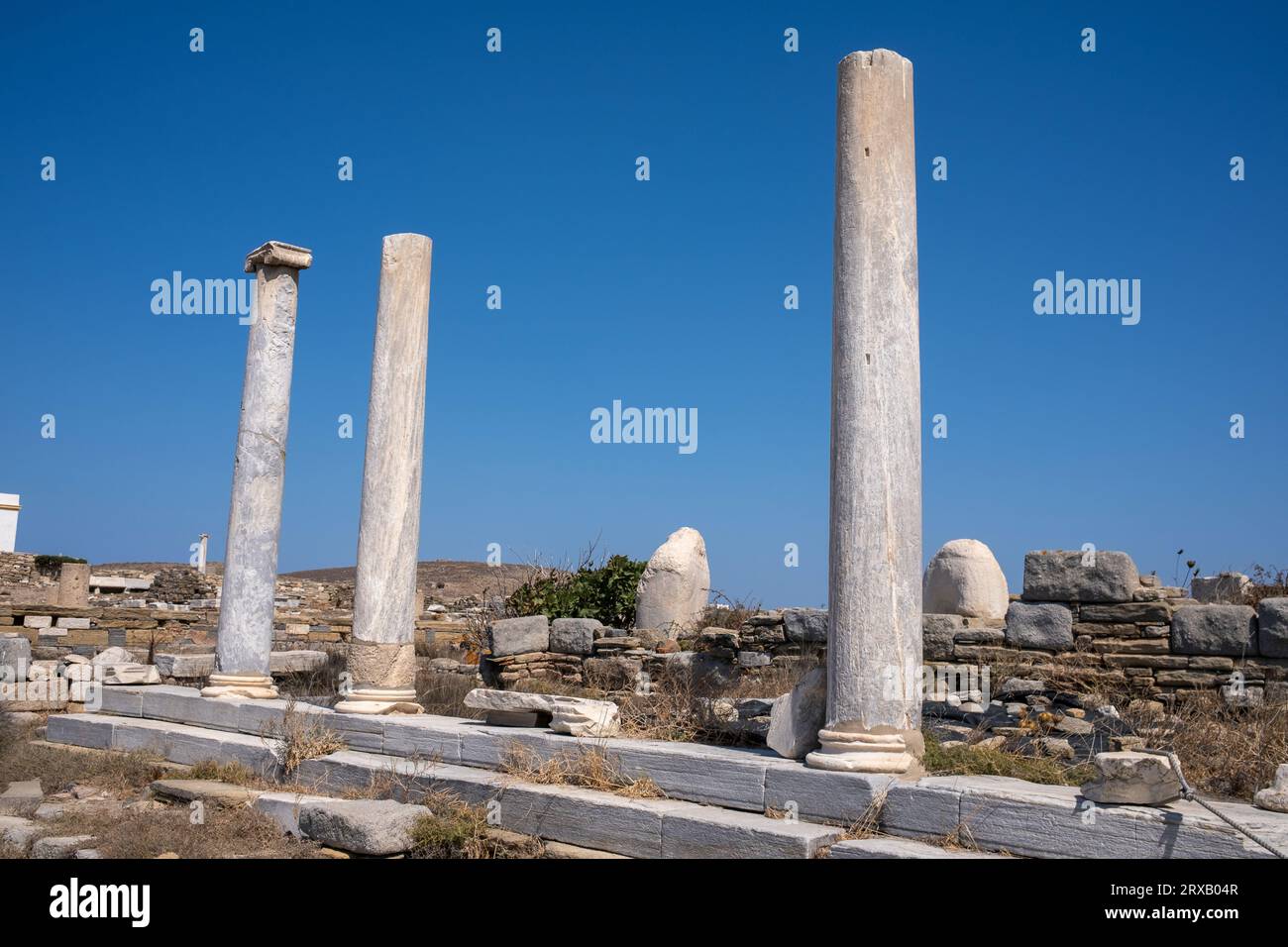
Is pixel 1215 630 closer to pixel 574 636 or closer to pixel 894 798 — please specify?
pixel 894 798

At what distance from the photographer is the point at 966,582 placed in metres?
13.3

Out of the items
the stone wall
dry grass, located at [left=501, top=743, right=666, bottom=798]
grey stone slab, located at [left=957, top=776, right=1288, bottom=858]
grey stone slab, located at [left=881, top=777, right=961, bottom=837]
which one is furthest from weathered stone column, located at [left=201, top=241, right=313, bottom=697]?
grey stone slab, located at [left=957, top=776, right=1288, bottom=858]

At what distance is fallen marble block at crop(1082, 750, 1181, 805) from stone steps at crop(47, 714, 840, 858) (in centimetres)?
144

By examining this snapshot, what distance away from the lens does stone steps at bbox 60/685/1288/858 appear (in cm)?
495

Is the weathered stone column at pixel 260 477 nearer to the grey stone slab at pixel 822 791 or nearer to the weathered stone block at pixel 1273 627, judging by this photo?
the grey stone slab at pixel 822 791

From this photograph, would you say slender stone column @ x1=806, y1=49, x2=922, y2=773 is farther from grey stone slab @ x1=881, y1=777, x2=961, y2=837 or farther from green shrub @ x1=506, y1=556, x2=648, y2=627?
green shrub @ x1=506, y1=556, x2=648, y2=627

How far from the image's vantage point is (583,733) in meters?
7.65

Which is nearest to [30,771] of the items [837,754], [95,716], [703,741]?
[95,716]

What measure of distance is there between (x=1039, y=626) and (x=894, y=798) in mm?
6435

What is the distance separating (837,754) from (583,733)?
216cm

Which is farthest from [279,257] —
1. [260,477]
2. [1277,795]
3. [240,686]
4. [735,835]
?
[1277,795]

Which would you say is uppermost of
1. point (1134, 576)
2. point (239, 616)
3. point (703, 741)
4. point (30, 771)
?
point (1134, 576)

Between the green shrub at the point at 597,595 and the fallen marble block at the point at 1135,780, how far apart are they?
1121 centimetres
